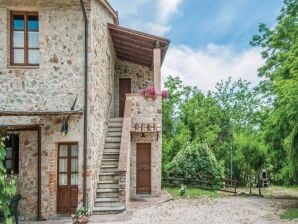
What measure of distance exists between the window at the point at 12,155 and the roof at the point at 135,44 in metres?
5.92

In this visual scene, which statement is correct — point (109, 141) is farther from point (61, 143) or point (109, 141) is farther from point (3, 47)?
point (3, 47)

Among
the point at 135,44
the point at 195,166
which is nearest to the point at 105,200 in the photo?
the point at 135,44

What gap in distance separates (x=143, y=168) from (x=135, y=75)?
202 inches

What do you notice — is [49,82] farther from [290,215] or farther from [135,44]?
[290,215]

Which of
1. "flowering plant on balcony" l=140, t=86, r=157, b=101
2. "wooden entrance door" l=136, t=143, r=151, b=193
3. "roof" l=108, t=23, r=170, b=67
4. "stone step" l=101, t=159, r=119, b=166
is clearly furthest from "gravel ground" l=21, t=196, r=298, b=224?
"roof" l=108, t=23, r=170, b=67

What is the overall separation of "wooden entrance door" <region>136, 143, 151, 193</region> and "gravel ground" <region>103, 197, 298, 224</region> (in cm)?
196

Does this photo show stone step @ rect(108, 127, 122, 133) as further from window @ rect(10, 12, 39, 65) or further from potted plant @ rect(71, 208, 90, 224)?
potted plant @ rect(71, 208, 90, 224)

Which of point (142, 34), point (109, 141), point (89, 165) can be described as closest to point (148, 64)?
point (142, 34)

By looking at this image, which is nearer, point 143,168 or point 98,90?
point 98,90

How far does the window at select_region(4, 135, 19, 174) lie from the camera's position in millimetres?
12648

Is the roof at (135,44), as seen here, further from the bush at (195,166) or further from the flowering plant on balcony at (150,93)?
the bush at (195,166)

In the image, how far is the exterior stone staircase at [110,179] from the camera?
1257cm

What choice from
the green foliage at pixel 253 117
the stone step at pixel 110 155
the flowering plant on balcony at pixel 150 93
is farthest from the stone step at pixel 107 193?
the green foliage at pixel 253 117

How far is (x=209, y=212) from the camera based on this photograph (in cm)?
1288
